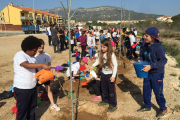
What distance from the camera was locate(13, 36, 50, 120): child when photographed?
2.14 m

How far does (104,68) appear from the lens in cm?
303

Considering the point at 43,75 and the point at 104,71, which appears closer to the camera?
the point at 43,75

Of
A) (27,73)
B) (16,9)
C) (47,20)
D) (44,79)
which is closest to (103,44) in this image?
(44,79)

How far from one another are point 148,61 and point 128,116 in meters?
1.26

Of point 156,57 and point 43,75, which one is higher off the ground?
point 156,57

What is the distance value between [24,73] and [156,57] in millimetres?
2374

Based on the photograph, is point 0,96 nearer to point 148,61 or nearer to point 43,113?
point 43,113

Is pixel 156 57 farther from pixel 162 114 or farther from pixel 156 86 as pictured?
pixel 162 114

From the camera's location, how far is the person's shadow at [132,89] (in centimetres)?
357

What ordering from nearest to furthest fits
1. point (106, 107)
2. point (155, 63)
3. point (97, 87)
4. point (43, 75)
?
point (43, 75) < point (155, 63) < point (106, 107) < point (97, 87)

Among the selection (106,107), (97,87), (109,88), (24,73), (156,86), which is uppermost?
(24,73)

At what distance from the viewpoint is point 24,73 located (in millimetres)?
2217

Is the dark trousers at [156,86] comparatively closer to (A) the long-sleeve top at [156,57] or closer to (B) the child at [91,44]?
(A) the long-sleeve top at [156,57]

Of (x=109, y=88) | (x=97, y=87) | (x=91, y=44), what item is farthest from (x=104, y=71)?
(x=91, y=44)
